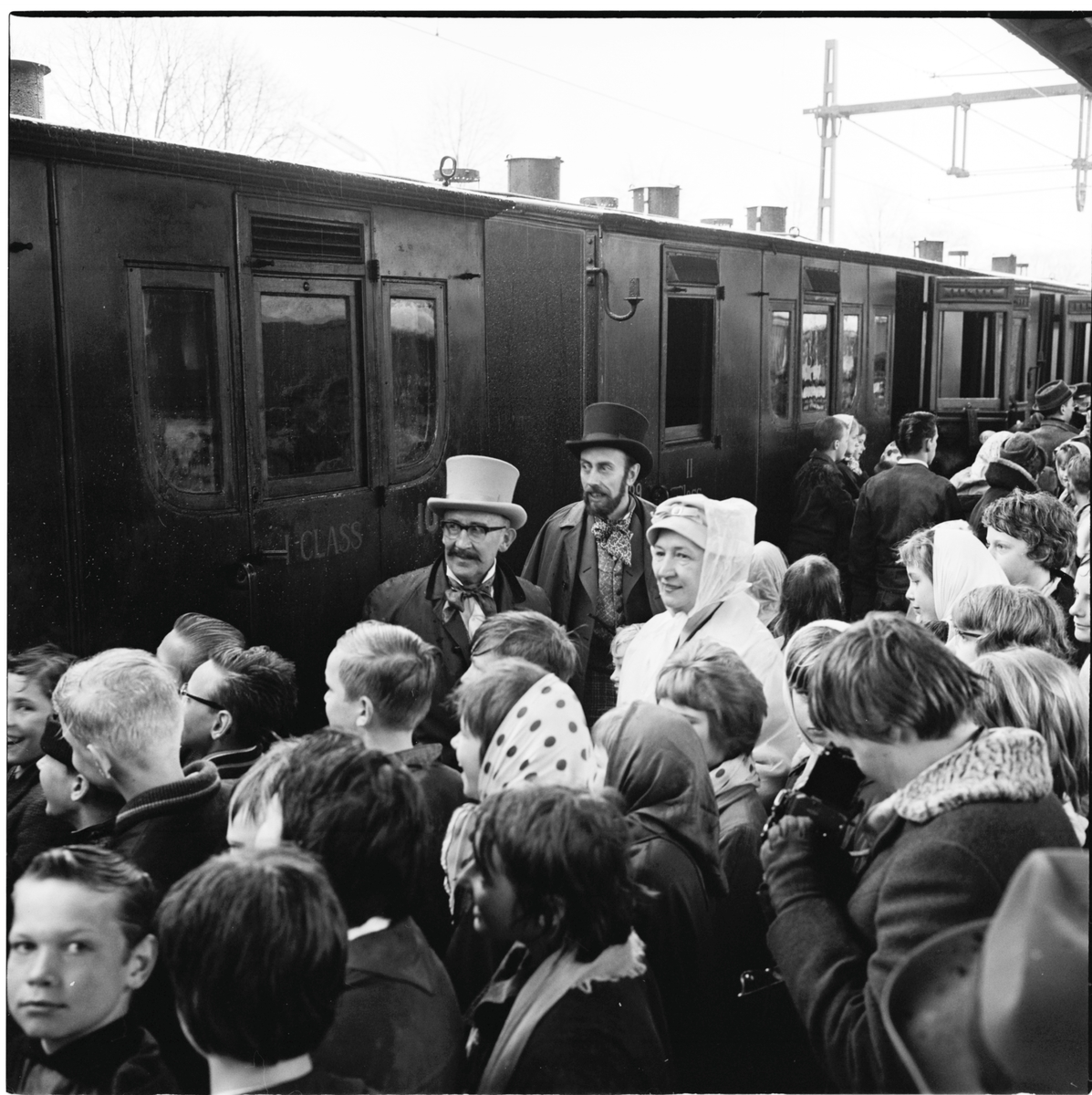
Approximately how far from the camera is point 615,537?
10.2ft

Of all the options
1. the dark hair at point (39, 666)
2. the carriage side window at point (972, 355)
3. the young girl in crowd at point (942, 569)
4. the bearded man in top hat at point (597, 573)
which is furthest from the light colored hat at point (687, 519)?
the carriage side window at point (972, 355)

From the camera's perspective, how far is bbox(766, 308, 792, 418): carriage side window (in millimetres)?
4152

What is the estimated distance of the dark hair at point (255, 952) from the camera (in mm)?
1742

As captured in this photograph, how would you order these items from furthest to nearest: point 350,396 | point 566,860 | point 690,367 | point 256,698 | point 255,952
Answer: point 690,367 < point 350,396 < point 256,698 < point 566,860 < point 255,952

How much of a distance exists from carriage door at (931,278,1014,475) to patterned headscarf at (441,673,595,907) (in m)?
2.26

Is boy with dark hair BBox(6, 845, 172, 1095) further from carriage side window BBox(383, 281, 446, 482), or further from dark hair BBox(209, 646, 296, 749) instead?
carriage side window BBox(383, 281, 446, 482)

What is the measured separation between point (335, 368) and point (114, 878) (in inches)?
56.6

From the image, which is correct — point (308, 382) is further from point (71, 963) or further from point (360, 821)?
point (71, 963)

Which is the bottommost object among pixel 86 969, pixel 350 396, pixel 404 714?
pixel 86 969

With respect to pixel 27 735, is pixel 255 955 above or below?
below

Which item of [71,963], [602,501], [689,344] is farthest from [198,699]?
[689,344]

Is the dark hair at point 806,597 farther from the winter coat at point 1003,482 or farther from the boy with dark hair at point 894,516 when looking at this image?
the winter coat at point 1003,482

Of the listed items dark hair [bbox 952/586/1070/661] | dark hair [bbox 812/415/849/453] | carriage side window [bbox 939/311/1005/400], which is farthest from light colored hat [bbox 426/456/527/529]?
carriage side window [bbox 939/311/1005/400]

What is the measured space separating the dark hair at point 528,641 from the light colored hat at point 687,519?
40 centimetres
